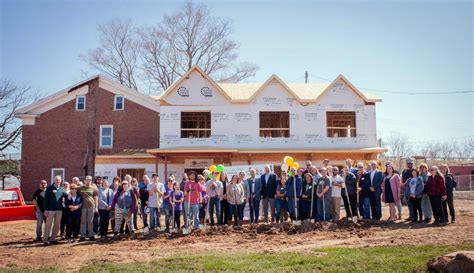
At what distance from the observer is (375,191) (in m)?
14.7

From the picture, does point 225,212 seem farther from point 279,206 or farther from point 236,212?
point 279,206

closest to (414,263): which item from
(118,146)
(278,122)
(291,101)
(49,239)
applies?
(49,239)

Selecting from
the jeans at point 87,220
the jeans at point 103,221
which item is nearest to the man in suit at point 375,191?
the jeans at point 103,221

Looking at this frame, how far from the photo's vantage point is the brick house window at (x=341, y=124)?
26828 millimetres

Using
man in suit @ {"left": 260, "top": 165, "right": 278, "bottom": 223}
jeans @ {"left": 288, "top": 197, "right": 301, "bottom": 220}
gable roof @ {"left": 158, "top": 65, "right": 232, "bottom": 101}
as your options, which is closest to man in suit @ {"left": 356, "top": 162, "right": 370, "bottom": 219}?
jeans @ {"left": 288, "top": 197, "right": 301, "bottom": 220}

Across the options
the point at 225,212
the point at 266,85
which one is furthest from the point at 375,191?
the point at 266,85

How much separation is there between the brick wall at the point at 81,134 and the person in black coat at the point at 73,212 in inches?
585

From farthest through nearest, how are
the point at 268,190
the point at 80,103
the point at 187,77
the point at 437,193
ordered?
the point at 80,103
the point at 187,77
the point at 268,190
the point at 437,193

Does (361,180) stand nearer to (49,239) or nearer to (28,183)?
(49,239)

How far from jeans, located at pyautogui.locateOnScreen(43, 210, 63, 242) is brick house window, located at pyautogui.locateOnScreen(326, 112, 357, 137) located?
17.6m

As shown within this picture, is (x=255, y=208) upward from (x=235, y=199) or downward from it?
downward

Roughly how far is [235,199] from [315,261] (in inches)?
240

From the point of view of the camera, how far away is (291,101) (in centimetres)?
2614

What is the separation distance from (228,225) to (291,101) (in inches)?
515
